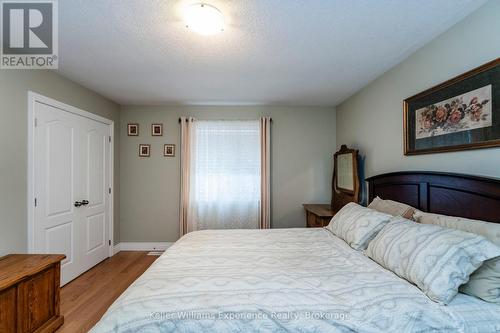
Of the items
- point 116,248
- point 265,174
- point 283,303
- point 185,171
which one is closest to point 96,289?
point 116,248

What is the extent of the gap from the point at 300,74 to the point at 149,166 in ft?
9.32

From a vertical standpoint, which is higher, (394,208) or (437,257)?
(394,208)

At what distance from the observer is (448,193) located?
1668 millimetres

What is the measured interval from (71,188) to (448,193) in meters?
3.83

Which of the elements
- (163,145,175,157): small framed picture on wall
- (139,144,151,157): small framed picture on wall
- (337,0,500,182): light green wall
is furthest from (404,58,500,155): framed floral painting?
(139,144,151,157): small framed picture on wall

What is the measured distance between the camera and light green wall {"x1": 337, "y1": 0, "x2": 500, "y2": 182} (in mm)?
1491

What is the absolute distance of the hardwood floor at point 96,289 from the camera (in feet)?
7.04

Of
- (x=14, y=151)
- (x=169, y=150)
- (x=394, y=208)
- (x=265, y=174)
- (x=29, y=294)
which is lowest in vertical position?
(x=29, y=294)

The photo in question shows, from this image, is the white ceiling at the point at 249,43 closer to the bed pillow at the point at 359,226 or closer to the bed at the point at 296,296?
the bed at the point at 296,296

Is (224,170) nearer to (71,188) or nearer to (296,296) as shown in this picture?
(71,188)

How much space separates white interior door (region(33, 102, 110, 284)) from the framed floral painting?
3703 mm

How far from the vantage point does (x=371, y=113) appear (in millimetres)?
2879

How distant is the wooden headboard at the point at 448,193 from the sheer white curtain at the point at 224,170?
204cm

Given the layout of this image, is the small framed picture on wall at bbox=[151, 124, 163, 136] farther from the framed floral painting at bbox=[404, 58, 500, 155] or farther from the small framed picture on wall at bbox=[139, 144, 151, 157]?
the framed floral painting at bbox=[404, 58, 500, 155]
